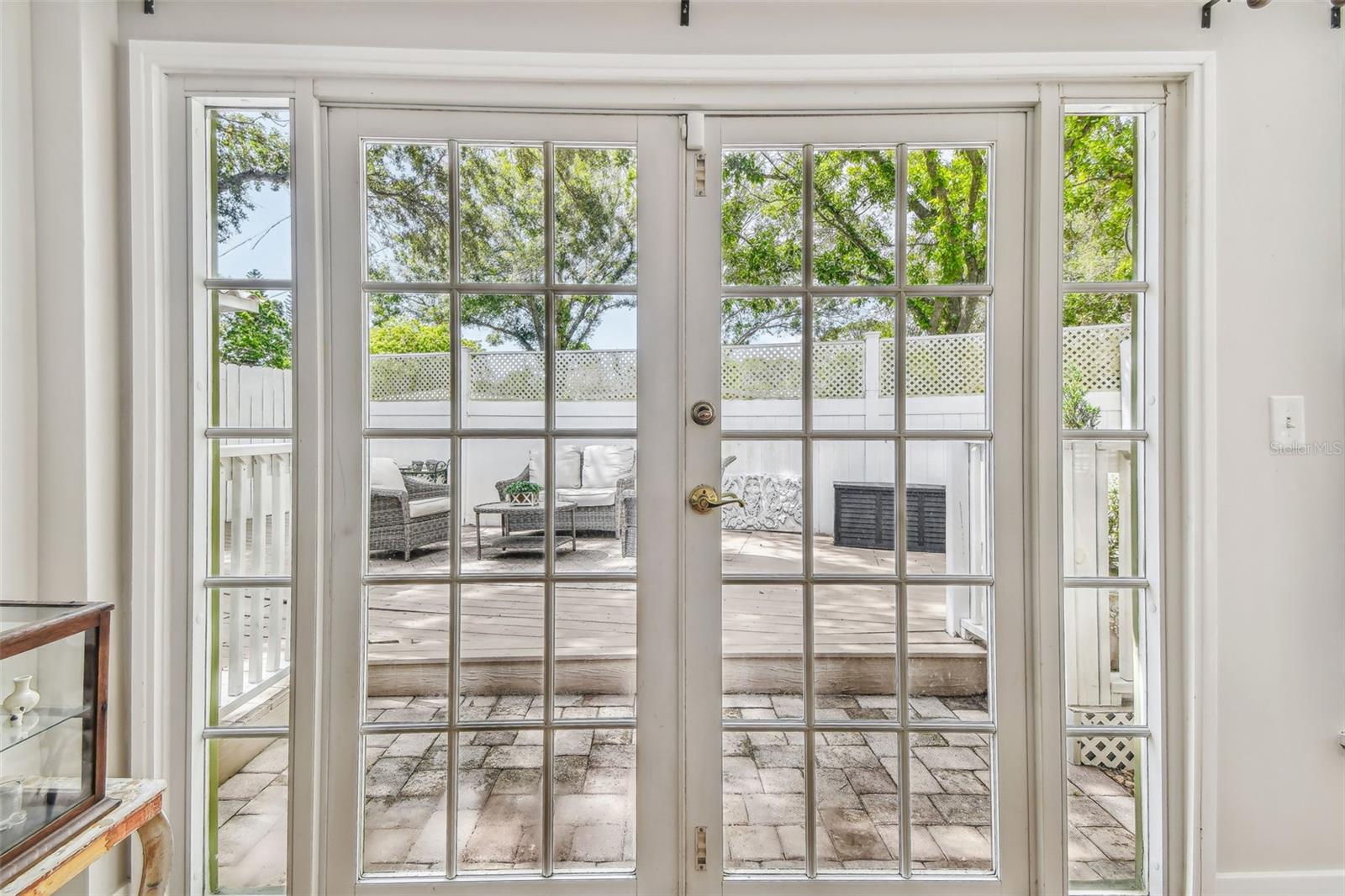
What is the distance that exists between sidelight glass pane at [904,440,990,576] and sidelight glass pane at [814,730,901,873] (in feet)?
1.48

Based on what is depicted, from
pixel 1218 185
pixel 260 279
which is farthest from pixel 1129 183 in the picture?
Result: pixel 260 279

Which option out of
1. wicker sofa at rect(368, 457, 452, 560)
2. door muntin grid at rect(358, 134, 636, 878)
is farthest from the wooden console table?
wicker sofa at rect(368, 457, 452, 560)

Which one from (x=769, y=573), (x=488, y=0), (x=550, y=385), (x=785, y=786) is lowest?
(x=785, y=786)

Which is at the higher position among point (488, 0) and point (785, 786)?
point (488, 0)

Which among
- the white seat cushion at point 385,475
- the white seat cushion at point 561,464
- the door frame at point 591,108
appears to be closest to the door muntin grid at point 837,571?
the door frame at point 591,108

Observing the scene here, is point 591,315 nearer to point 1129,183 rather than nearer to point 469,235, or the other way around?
point 469,235

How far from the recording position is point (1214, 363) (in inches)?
58.5

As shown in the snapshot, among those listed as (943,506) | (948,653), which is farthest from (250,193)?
(948,653)

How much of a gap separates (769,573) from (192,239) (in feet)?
5.32

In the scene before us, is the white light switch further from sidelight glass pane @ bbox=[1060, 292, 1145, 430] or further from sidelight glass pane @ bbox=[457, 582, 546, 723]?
sidelight glass pane @ bbox=[457, 582, 546, 723]

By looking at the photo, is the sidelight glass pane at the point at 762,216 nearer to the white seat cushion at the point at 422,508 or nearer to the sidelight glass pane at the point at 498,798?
the white seat cushion at the point at 422,508

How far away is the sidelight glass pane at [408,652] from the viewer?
153cm

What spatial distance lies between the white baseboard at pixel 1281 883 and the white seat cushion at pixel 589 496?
1714 millimetres

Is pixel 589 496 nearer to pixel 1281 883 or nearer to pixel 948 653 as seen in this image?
pixel 948 653
